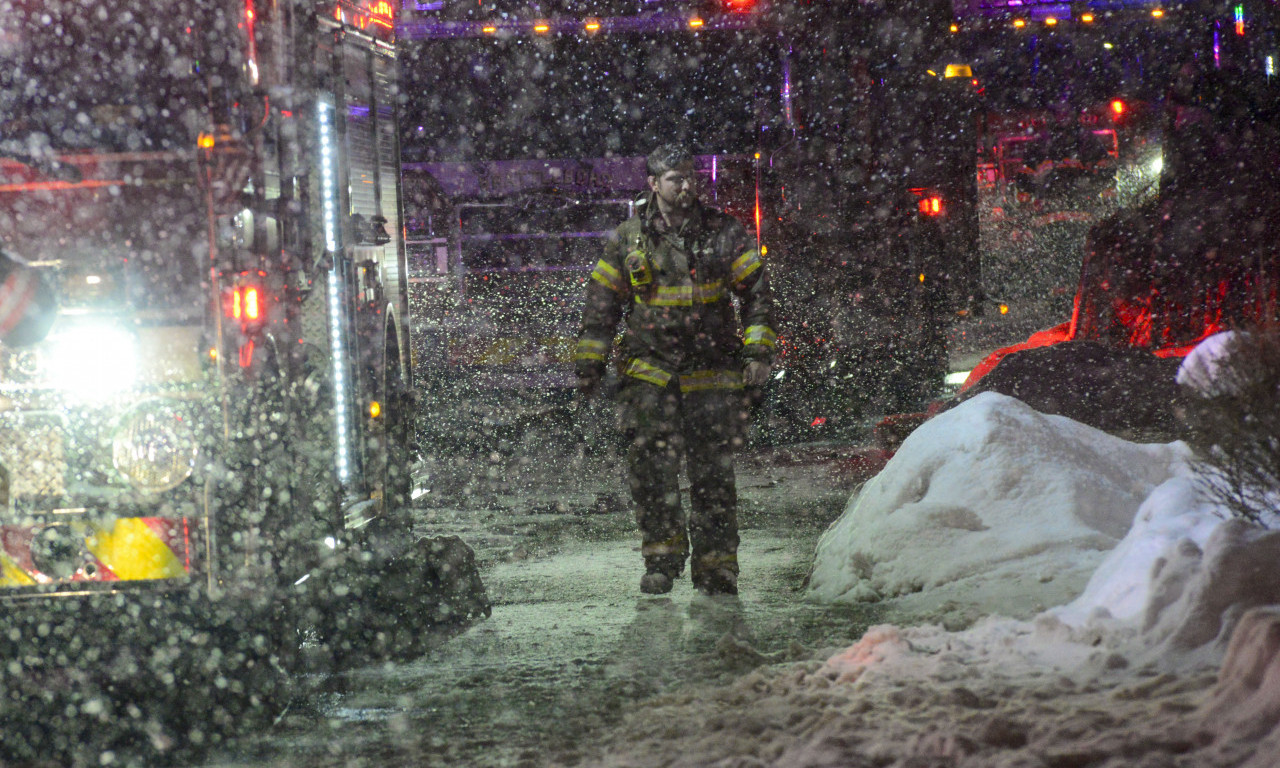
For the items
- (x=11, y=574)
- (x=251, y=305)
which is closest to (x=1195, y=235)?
(x=251, y=305)

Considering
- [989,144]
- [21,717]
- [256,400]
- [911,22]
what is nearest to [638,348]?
[256,400]

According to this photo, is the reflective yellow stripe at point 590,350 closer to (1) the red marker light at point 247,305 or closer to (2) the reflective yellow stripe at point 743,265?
(2) the reflective yellow stripe at point 743,265

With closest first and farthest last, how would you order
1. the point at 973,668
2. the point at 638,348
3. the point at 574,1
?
the point at 973,668
the point at 638,348
the point at 574,1

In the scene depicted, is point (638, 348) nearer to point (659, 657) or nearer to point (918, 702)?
point (659, 657)

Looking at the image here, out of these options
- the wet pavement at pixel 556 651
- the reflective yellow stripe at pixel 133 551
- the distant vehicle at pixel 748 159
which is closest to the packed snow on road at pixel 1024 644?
the wet pavement at pixel 556 651

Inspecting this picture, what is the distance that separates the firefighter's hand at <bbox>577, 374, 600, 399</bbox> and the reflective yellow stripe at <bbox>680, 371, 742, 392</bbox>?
40cm

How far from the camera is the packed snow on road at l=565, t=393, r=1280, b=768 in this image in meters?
2.79

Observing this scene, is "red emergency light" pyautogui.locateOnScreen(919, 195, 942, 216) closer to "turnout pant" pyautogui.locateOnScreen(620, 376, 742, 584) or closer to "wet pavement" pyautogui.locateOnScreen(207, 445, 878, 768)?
"wet pavement" pyautogui.locateOnScreen(207, 445, 878, 768)

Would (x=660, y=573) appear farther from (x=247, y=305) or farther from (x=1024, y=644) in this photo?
(x=247, y=305)

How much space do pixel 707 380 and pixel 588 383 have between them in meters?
0.54

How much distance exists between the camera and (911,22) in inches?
444

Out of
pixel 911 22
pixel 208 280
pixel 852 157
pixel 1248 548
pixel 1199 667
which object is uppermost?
pixel 911 22

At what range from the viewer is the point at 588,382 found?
5629 millimetres

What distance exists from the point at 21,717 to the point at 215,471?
893 mm
